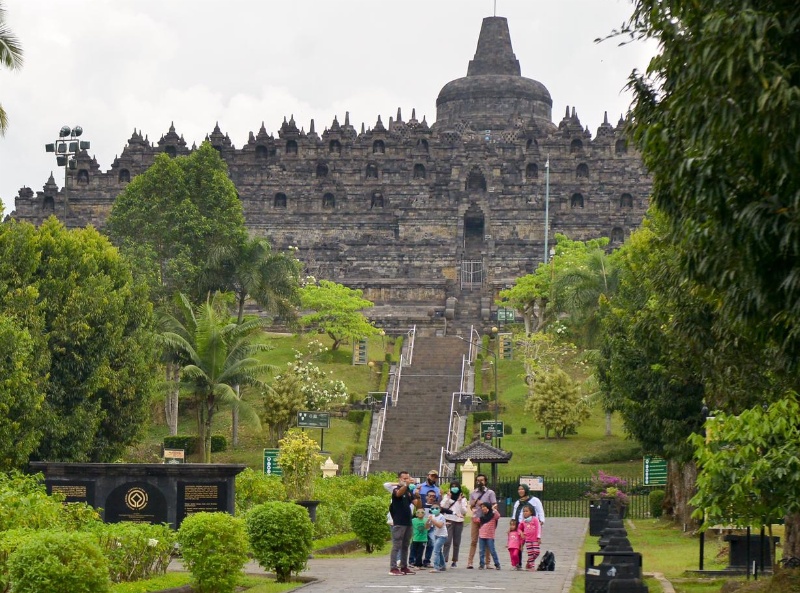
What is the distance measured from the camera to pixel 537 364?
67.2 meters

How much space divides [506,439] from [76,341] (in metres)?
20.5

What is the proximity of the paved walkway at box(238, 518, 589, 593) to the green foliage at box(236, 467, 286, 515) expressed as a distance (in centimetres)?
348

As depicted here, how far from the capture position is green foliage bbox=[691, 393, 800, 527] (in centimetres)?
1942

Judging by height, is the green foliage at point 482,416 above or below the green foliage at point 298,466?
above

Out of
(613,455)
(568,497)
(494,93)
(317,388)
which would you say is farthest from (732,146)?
(494,93)

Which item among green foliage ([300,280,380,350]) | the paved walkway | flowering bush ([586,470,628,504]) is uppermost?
green foliage ([300,280,380,350])

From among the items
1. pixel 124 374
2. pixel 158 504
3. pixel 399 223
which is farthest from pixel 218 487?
pixel 399 223

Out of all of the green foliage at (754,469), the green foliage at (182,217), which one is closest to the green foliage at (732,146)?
the green foliage at (754,469)

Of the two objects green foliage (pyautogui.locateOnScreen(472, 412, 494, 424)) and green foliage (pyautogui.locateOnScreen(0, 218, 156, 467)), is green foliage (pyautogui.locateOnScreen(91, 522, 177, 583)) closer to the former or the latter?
green foliage (pyautogui.locateOnScreen(0, 218, 156, 467))

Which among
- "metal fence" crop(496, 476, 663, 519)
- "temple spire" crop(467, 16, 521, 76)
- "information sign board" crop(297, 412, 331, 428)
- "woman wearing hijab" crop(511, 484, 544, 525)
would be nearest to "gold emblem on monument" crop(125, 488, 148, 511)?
"woman wearing hijab" crop(511, 484, 544, 525)

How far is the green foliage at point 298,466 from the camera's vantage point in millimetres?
36469

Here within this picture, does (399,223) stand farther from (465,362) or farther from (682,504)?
(682,504)

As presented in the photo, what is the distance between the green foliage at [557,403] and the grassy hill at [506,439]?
31.3 inches

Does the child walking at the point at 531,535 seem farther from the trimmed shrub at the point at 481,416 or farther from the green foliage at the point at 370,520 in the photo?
the trimmed shrub at the point at 481,416
